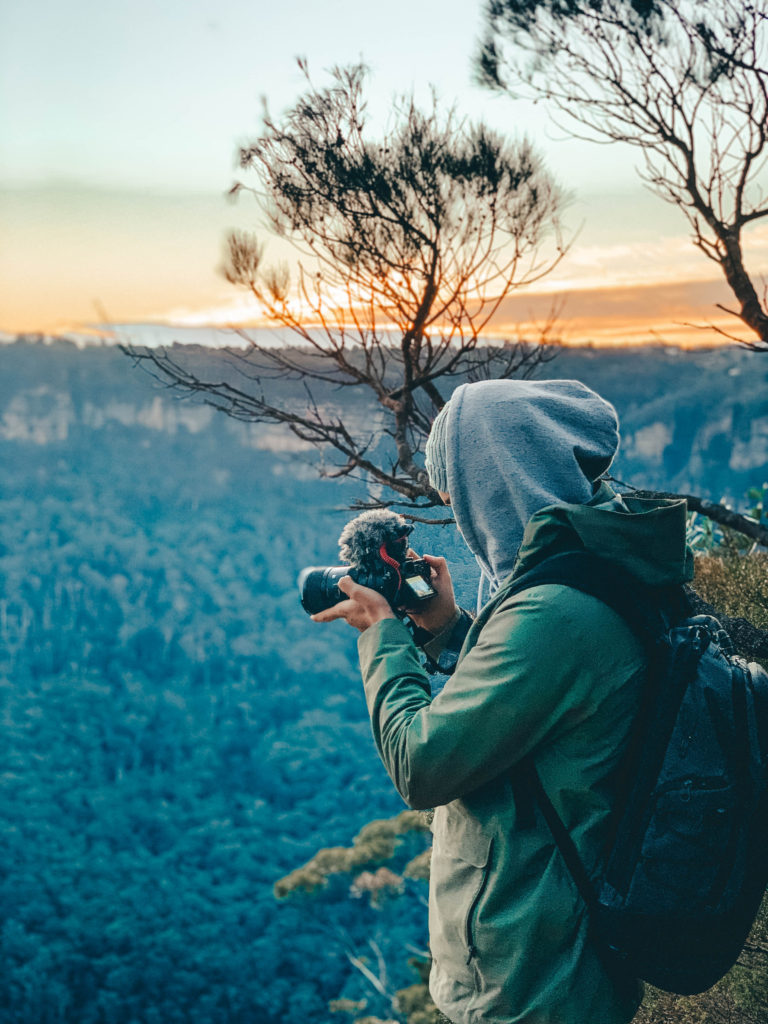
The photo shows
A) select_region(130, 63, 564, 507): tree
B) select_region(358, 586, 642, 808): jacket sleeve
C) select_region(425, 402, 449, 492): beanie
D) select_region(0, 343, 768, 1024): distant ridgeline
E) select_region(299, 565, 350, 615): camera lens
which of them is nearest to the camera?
select_region(358, 586, 642, 808): jacket sleeve

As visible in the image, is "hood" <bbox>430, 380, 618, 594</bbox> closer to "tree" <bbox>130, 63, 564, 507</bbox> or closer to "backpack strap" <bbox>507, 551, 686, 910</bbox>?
"backpack strap" <bbox>507, 551, 686, 910</bbox>

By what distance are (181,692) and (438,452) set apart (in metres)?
16.1

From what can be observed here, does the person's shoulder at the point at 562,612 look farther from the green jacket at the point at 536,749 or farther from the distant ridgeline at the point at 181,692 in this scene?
the distant ridgeline at the point at 181,692

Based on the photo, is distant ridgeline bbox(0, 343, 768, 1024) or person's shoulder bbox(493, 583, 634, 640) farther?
distant ridgeline bbox(0, 343, 768, 1024)

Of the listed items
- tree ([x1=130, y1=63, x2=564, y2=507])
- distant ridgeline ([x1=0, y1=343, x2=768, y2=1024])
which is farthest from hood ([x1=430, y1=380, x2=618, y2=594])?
distant ridgeline ([x1=0, y1=343, x2=768, y2=1024])

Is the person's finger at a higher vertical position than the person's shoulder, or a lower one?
lower

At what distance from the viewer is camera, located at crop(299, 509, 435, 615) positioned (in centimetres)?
75

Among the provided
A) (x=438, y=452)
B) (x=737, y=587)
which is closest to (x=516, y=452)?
(x=438, y=452)

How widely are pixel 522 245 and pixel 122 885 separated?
13.4m

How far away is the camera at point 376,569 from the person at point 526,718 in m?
0.11

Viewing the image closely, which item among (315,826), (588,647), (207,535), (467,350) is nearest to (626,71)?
(467,350)

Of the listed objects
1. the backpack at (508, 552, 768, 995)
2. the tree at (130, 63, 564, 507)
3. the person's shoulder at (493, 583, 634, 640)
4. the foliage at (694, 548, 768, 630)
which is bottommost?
the foliage at (694, 548, 768, 630)

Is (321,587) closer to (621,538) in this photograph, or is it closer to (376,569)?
(376,569)

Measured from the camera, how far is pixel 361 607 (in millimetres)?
707
